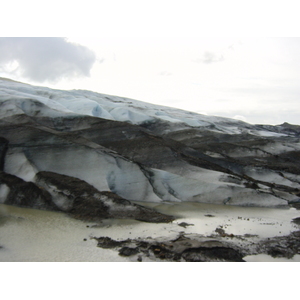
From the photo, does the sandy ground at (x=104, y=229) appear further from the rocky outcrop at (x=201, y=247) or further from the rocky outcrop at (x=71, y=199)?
the rocky outcrop at (x=71, y=199)

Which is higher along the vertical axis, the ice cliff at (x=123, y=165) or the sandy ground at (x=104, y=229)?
the ice cliff at (x=123, y=165)

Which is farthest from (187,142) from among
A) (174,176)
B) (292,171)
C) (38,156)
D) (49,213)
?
(49,213)

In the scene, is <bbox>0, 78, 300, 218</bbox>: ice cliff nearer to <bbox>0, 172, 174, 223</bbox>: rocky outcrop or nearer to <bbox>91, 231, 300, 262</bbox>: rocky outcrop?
<bbox>0, 172, 174, 223</bbox>: rocky outcrop

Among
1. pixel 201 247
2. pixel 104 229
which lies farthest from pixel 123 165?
pixel 201 247

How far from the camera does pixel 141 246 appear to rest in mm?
6711

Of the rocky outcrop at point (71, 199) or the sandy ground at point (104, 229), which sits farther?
the rocky outcrop at point (71, 199)

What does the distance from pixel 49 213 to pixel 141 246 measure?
148 inches

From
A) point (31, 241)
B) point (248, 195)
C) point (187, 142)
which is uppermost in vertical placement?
point (187, 142)

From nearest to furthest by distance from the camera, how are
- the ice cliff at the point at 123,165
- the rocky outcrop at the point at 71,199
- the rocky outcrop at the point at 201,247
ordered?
the rocky outcrop at the point at 201,247 < the rocky outcrop at the point at 71,199 < the ice cliff at the point at 123,165

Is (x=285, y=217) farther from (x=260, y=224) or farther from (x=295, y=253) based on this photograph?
(x=295, y=253)

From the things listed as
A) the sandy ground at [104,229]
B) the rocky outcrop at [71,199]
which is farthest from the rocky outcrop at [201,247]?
the rocky outcrop at [71,199]

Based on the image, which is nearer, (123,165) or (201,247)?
(201,247)

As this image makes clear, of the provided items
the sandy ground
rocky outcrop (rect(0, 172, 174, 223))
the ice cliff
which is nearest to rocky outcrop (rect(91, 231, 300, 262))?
the sandy ground

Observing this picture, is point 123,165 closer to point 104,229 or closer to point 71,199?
point 71,199
